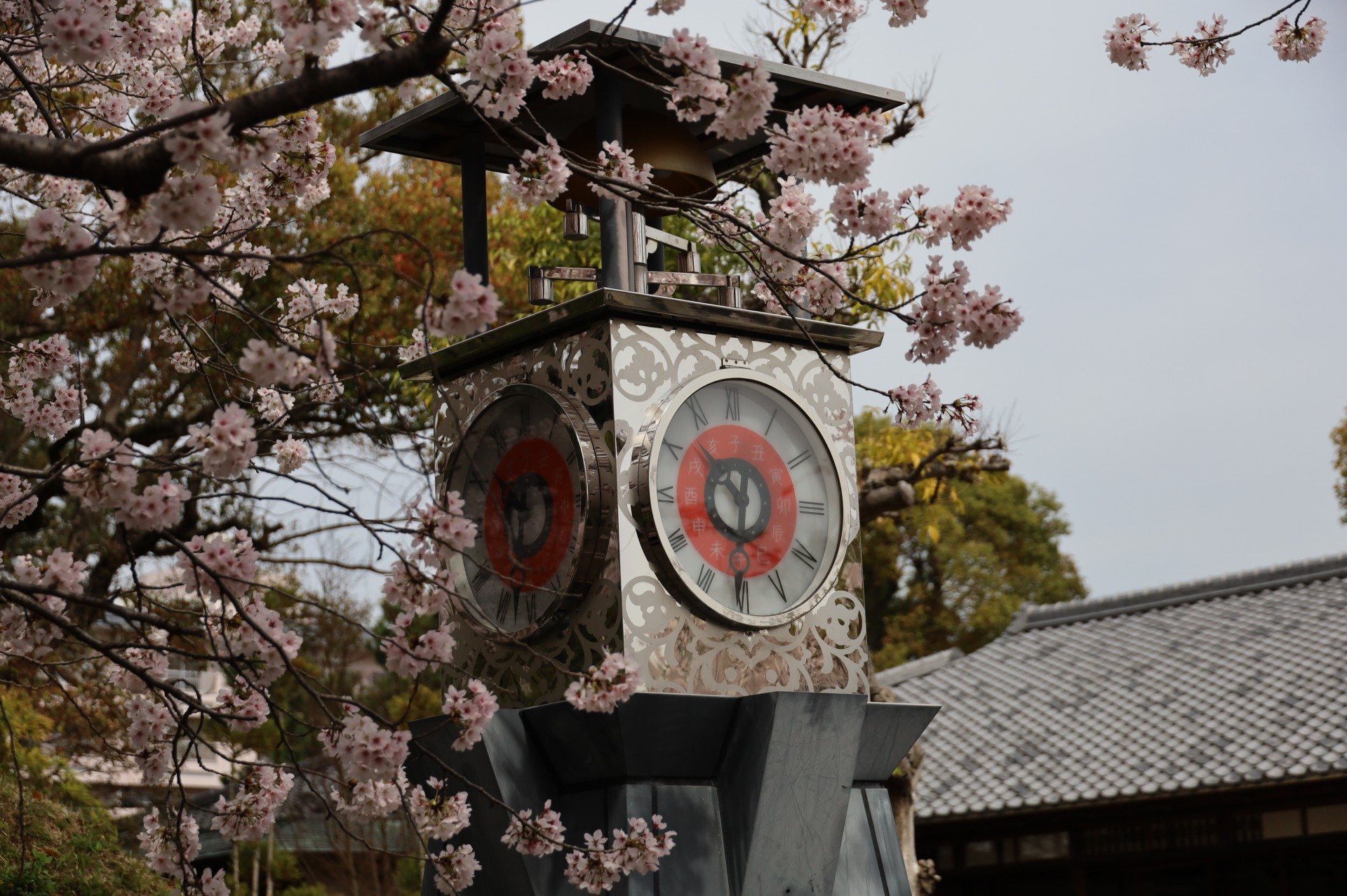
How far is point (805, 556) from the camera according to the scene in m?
3.43

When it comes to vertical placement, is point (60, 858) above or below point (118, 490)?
below

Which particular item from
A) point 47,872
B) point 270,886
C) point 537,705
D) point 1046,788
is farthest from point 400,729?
point 270,886

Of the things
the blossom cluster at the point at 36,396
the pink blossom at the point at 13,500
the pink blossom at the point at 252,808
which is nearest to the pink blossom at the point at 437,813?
the pink blossom at the point at 252,808

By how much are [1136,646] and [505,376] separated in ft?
35.1

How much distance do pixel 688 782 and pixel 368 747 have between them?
2.59 feet

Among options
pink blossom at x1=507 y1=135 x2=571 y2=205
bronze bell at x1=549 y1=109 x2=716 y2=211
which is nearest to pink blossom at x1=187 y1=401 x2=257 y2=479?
pink blossom at x1=507 y1=135 x2=571 y2=205

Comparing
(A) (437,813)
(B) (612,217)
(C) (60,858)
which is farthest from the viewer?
(C) (60,858)

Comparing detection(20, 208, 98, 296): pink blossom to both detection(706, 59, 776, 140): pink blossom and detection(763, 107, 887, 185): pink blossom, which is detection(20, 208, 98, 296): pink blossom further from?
detection(763, 107, 887, 185): pink blossom

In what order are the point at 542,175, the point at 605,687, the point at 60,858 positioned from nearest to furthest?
the point at 605,687 → the point at 542,175 → the point at 60,858

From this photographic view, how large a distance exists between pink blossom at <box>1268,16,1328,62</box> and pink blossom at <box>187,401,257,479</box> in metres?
3.34

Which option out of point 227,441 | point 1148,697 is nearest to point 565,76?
point 227,441

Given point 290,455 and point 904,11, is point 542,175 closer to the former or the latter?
point 904,11

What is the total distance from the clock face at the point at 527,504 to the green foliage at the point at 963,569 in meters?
19.1

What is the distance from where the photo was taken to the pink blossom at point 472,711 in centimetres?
290
